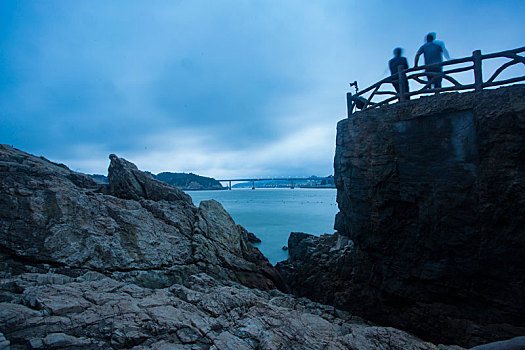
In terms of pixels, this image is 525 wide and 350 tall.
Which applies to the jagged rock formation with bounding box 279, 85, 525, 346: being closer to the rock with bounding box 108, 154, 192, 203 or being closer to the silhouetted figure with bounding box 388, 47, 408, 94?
the silhouetted figure with bounding box 388, 47, 408, 94

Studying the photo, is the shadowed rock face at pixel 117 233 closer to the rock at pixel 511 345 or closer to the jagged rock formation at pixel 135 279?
the jagged rock formation at pixel 135 279

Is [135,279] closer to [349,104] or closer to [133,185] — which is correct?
[133,185]

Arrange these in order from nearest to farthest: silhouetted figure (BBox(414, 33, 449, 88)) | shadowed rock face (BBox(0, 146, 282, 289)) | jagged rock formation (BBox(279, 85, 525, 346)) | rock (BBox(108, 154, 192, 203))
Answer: jagged rock formation (BBox(279, 85, 525, 346))
shadowed rock face (BBox(0, 146, 282, 289))
silhouetted figure (BBox(414, 33, 449, 88))
rock (BBox(108, 154, 192, 203))

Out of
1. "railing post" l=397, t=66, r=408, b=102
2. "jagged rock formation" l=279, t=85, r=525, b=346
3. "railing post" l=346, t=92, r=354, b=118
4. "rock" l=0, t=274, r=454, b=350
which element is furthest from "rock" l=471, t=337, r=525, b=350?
Answer: "railing post" l=346, t=92, r=354, b=118

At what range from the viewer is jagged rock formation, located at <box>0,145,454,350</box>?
14.1 ft

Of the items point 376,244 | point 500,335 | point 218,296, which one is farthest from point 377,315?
point 218,296

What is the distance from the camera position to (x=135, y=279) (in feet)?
26.5

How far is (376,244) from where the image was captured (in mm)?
9203

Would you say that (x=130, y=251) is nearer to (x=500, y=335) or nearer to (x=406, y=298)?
(x=406, y=298)

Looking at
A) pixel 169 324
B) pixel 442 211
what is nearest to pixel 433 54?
pixel 442 211

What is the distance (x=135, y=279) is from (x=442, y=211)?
10.7m

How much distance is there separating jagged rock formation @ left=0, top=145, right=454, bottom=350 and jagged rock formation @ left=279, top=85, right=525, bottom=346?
8.20 feet

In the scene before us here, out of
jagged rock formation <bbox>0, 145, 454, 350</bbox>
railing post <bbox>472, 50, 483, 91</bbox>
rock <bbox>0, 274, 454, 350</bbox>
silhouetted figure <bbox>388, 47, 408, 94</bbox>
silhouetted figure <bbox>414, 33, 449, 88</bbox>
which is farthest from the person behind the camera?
silhouetted figure <bbox>388, 47, 408, 94</bbox>

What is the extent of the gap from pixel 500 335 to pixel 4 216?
15897 mm
